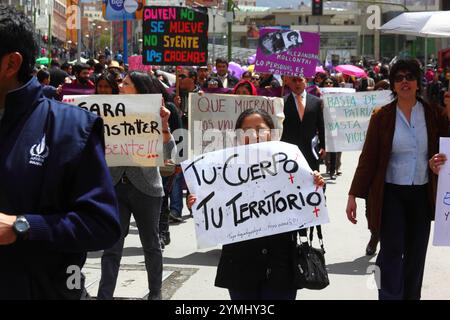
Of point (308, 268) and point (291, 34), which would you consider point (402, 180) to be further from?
point (291, 34)

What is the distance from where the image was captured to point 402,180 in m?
5.54

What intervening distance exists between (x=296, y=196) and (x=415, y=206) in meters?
1.16

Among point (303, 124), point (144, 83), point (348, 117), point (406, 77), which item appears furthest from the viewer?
point (348, 117)

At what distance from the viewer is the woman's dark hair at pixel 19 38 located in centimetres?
267

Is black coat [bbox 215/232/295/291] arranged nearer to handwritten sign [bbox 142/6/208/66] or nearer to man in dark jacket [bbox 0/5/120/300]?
man in dark jacket [bbox 0/5/120/300]

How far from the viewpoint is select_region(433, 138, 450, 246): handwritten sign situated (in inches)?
207

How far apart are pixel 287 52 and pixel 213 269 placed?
437 cm

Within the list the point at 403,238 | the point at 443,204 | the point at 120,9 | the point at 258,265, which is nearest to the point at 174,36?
the point at 403,238

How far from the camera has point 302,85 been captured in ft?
29.7

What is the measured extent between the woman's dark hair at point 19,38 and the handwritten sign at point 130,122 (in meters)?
3.85

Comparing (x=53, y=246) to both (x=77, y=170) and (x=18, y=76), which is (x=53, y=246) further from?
(x=18, y=76)

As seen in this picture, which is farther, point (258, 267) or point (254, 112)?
point (254, 112)
